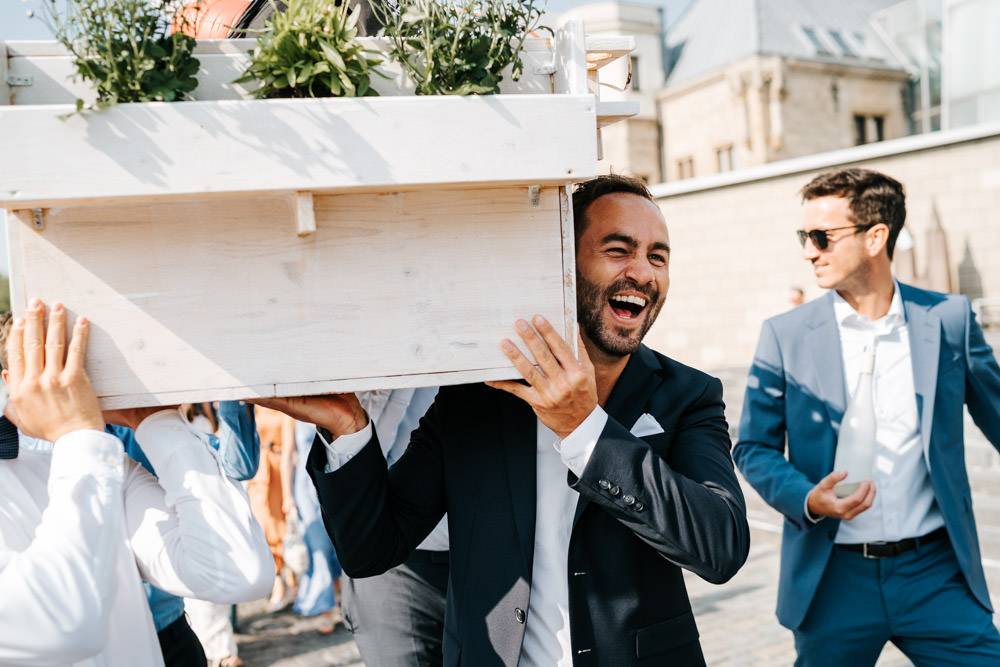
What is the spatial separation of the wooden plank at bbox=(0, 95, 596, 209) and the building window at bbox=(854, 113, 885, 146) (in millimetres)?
35242

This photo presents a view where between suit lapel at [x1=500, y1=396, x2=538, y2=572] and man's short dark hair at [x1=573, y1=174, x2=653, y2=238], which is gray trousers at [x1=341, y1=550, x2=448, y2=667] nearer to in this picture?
suit lapel at [x1=500, y1=396, x2=538, y2=572]

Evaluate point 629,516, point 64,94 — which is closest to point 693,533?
point 629,516

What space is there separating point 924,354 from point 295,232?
2.72m

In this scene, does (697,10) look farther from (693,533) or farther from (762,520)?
(693,533)

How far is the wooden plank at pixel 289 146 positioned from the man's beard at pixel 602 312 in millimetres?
514

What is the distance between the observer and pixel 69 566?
1440 mm

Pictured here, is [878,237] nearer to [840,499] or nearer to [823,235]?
[823,235]

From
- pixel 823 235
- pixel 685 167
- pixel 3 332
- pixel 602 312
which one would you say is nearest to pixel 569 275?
pixel 602 312

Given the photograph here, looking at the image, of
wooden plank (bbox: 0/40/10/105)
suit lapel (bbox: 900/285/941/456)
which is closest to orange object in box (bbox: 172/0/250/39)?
wooden plank (bbox: 0/40/10/105)

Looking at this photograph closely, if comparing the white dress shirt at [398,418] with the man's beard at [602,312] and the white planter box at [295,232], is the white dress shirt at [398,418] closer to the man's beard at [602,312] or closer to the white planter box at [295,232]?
the man's beard at [602,312]

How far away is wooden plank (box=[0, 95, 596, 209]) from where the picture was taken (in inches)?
55.2

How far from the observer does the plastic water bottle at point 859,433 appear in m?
3.17

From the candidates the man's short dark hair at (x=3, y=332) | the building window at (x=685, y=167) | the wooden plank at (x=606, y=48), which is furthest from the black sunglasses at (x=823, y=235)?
the building window at (x=685, y=167)

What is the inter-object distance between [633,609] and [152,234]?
138 centimetres
